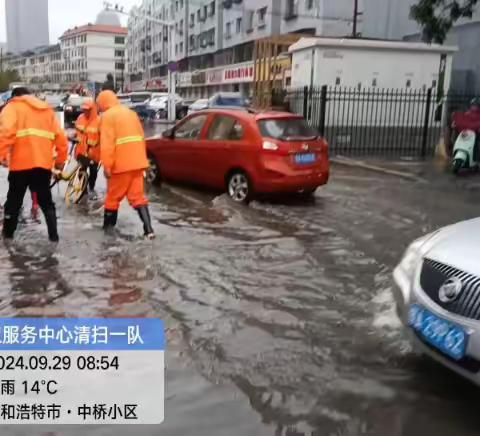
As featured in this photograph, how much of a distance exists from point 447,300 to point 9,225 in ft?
17.2

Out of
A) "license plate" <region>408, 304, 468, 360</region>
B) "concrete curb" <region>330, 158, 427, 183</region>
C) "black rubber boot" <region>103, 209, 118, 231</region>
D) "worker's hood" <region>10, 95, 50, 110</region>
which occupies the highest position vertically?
"worker's hood" <region>10, 95, 50, 110</region>

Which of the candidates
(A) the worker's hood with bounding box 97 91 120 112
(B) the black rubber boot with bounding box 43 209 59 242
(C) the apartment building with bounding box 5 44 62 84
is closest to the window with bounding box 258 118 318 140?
(A) the worker's hood with bounding box 97 91 120 112

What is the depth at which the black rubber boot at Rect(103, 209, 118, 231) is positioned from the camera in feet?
24.1

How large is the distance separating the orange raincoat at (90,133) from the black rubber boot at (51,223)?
2863 millimetres

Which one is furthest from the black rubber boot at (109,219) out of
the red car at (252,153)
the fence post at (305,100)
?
the fence post at (305,100)

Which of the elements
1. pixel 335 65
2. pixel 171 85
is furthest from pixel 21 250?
pixel 171 85

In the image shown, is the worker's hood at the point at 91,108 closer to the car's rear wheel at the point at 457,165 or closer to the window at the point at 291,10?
the car's rear wheel at the point at 457,165

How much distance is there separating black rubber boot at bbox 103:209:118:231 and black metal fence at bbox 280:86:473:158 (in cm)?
1004

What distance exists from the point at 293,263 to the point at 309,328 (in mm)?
1754

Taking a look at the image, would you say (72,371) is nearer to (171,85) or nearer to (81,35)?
(171,85)

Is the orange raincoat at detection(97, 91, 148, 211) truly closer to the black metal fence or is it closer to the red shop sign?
the black metal fence

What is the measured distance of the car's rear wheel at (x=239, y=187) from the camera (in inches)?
370

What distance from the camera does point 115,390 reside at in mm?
3535

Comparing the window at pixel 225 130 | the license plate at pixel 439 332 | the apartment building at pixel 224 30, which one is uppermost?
the apartment building at pixel 224 30
